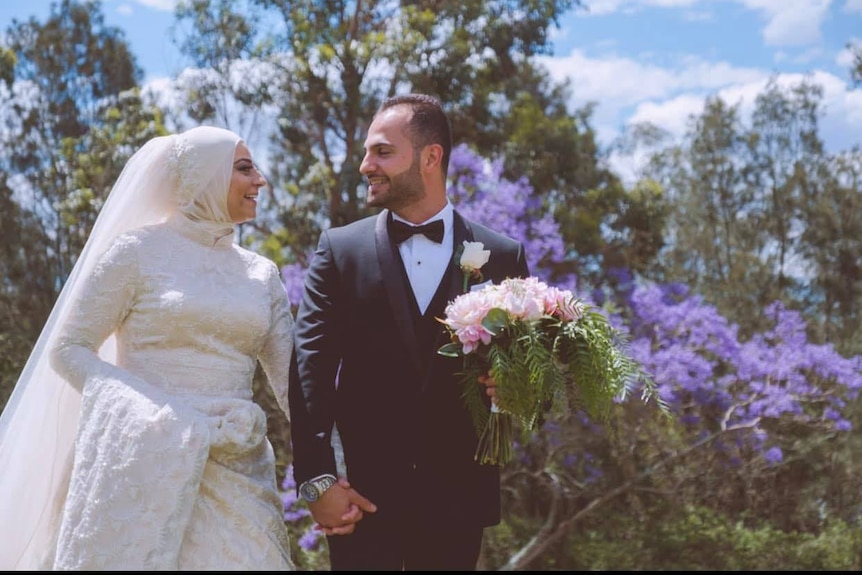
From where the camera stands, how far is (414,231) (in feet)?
10.6

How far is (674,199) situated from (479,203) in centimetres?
1093

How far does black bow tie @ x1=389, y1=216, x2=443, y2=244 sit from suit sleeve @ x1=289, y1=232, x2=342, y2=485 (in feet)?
0.69

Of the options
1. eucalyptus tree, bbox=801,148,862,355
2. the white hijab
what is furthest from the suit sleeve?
eucalyptus tree, bbox=801,148,862,355

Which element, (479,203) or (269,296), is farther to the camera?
(479,203)

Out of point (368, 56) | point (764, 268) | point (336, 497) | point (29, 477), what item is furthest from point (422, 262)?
point (764, 268)

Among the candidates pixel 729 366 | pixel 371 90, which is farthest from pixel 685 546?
pixel 371 90

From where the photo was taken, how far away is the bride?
3.12m

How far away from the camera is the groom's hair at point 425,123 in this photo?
3.27 meters

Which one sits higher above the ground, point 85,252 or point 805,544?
point 85,252

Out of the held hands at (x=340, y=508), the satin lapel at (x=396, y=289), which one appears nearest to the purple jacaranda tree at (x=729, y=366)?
the satin lapel at (x=396, y=289)

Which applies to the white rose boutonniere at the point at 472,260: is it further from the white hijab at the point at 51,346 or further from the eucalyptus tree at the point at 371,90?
the eucalyptus tree at the point at 371,90

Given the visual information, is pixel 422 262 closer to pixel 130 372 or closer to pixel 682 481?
pixel 130 372

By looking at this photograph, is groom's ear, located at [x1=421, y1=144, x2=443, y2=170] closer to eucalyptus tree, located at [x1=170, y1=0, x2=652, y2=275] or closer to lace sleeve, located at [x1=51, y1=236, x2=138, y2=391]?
lace sleeve, located at [x1=51, y1=236, x2=138, y2=391]

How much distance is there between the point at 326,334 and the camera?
309cm
